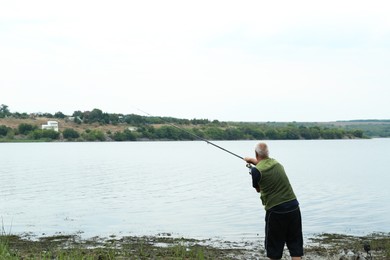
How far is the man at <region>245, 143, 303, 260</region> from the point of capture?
8.73 m

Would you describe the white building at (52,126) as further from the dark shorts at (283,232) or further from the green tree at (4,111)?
the dark shorts at (283,232)

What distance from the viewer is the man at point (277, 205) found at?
28.6 feet

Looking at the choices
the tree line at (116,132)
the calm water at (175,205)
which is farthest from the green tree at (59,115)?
the calm water at (175,205)

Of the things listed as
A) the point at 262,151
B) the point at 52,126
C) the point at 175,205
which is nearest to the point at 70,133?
the point at 52,126

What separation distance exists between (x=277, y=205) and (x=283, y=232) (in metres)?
0.45

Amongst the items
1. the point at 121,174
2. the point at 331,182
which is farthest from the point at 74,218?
the point at 121,174

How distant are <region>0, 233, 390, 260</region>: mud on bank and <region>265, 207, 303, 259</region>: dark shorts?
3473mm

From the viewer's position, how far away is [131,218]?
22219 millimetres

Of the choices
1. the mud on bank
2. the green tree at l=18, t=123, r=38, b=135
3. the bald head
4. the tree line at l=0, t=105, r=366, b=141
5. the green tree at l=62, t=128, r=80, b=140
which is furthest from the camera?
the green tree at l=62, t=128, r=80, b=140

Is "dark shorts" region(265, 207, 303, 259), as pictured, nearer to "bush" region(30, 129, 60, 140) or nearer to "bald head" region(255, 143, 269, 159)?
"bald head" region(255, 143, 269, 159)

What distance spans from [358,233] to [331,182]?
2114 centimetres

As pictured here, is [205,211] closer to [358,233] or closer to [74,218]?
[74,218]

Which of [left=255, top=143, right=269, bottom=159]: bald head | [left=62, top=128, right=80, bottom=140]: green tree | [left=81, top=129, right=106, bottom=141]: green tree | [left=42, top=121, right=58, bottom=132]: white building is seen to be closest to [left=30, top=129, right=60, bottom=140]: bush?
[left=42, top=121, right=58, bottom=132]: white building

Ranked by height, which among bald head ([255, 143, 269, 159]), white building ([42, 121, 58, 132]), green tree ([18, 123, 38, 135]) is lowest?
bald head ([255, 143, 269, 159])
